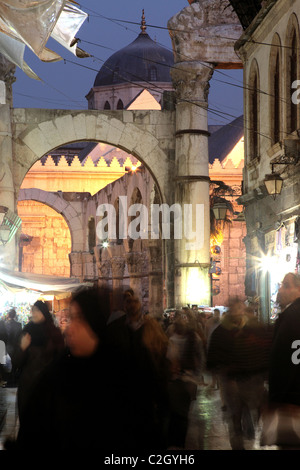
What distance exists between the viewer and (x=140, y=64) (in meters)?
61.7

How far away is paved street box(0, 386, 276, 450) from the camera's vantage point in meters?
10.5

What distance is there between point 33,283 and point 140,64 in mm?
43359

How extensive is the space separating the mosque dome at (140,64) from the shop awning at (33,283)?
39534 mm

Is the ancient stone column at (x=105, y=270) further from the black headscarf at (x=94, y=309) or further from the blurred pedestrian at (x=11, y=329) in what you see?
the black headscarf at (x=94, y=309)

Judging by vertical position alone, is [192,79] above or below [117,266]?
above

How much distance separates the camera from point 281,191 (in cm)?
1864

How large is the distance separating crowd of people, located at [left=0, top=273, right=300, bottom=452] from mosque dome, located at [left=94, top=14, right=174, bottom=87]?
51.0 meters

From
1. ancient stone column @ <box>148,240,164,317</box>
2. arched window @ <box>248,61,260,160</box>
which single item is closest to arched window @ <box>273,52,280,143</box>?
Answer: arched window @ <box>248,61,260,160</box>

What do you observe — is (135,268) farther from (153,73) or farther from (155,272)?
(153,73)

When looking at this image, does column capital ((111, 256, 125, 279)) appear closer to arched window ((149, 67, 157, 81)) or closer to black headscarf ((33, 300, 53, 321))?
arched window ((149, 67, 157, 81))

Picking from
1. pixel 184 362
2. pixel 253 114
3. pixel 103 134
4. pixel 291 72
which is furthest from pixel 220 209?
pixel 184 362

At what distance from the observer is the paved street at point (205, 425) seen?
1053 cm
